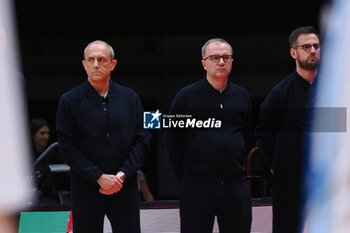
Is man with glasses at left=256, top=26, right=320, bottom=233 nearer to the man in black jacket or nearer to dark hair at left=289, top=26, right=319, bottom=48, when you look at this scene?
dark hair at left=289, top=26, right=319, bottom=48

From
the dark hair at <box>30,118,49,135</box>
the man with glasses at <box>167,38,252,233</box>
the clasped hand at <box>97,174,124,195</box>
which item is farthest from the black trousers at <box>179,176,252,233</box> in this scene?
the dark hair at <box>30,118,49,135</box>

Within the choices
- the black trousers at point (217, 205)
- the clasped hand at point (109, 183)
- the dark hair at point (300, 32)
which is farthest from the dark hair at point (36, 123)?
the dark hair at point (300, 32)

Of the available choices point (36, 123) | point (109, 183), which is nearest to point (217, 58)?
point (109, 183)

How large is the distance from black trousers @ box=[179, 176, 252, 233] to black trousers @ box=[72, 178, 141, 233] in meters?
0.29

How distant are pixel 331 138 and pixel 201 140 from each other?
89.9 inches

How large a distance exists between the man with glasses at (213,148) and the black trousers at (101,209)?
0.29 m

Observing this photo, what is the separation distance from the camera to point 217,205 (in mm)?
3033

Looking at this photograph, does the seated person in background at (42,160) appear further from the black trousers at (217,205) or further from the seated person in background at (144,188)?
the black trousers at (217,205)

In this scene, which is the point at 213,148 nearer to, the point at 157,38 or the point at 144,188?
the point at 157,38

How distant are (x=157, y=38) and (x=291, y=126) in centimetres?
84

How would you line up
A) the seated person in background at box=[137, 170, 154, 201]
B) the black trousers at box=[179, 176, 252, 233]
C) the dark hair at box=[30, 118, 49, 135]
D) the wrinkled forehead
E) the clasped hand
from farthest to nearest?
the seated person in background at box=[137, 170, 154, 201] → the dark hair at box=[30, 118, 49, 135] → the wrinkled forehead → the black trousers at box=[179, 176, 252, 233] → the clasped hand

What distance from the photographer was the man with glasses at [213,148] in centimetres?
301

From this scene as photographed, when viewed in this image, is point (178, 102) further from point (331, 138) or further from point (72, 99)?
point (331, 138)

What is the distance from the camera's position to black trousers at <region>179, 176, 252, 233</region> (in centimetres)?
300
